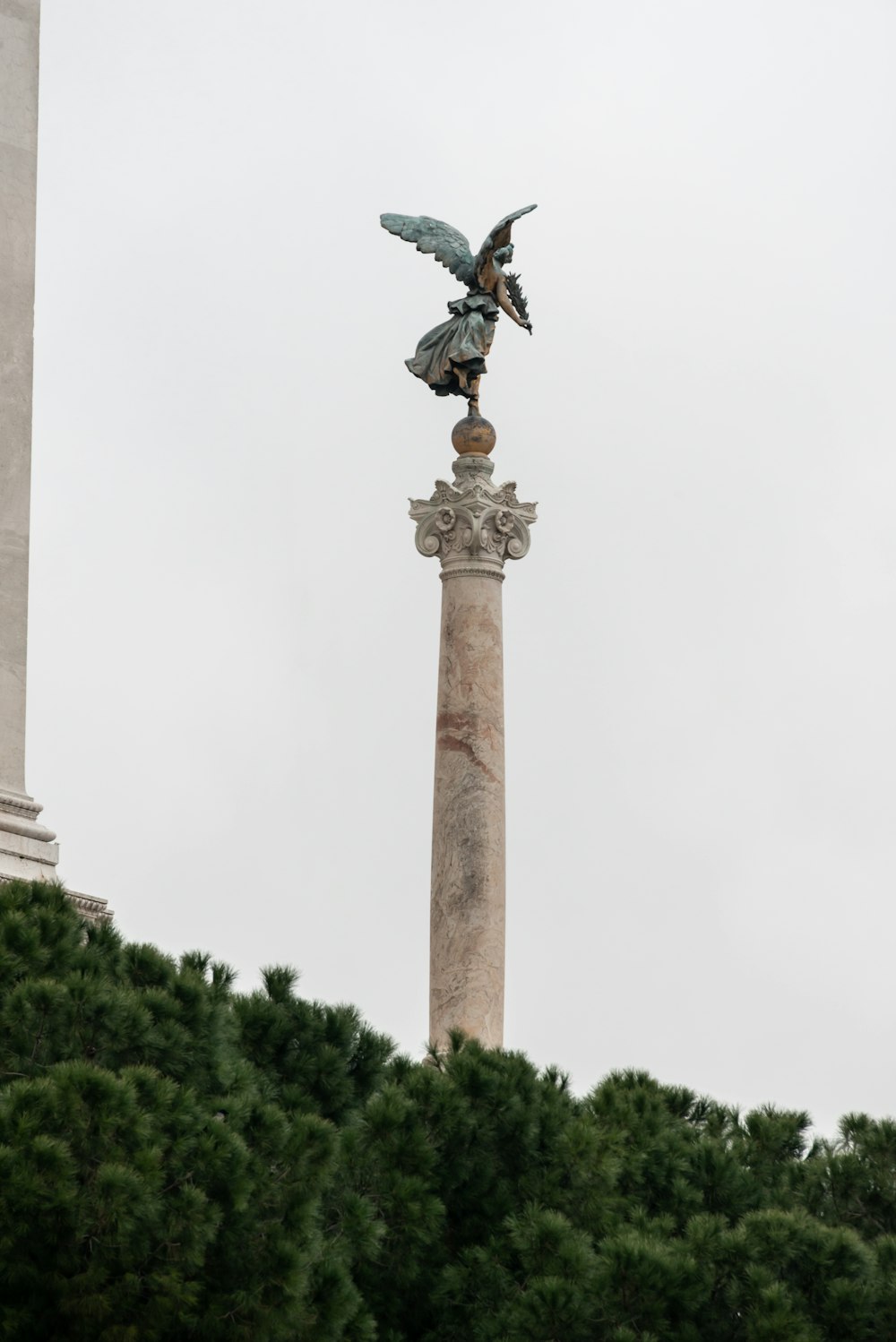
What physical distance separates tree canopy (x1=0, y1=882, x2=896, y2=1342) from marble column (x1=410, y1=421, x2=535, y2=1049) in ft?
14.6

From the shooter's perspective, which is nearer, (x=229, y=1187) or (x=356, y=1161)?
(x=229, y=1187)

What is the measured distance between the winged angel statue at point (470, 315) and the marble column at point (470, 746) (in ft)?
2.77

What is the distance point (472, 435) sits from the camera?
94.7 ft

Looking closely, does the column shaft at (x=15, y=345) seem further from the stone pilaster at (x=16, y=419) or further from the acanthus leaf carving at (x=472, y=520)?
the acanthus leaf carving at (x=472, y=520)

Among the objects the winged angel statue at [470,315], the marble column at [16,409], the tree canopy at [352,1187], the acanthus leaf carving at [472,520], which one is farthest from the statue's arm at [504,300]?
the tree canopy at [352,1187]

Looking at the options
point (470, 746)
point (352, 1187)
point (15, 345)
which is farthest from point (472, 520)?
point (352, 1187)

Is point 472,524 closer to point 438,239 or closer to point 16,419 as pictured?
point 438,239

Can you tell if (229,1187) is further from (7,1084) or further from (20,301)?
(20,301)

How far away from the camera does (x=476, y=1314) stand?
18734mm

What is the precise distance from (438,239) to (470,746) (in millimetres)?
6653

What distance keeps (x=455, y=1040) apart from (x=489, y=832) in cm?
694

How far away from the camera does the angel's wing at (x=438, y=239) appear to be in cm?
3017

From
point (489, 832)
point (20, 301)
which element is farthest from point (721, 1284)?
point (20, 301)

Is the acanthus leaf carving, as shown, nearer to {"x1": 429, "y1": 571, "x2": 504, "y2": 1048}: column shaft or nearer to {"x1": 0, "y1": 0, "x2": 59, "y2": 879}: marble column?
{"x1": 429, "y1": 571, "x2": 504, "y2": 1048}: column shaft
